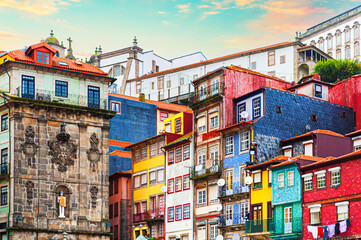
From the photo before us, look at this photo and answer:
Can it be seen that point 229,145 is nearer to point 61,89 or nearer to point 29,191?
point 61,89

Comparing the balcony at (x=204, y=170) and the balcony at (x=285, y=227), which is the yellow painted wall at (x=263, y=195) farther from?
the balcony at (x=204, y=170)

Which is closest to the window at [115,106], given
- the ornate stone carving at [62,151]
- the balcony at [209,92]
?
the ornate stone carving at [62,151]

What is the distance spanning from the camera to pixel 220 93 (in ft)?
265

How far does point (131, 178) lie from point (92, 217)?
10.1m

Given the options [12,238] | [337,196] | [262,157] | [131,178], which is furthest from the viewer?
[131,178]

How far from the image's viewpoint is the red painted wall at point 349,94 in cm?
8238

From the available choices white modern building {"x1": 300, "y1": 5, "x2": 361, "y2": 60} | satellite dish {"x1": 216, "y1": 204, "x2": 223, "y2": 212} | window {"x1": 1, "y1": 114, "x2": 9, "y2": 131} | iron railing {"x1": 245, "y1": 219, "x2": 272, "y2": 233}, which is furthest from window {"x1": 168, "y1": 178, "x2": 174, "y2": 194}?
white modern building {"x1": 300, "y1": 5, "x2": 361, "y2": 60}

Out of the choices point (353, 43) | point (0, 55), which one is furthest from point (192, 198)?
point (353, 43)

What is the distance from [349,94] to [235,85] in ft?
43.6

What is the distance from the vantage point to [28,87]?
85.4 metres

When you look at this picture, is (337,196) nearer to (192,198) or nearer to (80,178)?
(192,198)

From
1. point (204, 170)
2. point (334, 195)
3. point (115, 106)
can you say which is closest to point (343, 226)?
point (334, 195)

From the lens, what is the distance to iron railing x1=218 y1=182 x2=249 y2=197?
240ft

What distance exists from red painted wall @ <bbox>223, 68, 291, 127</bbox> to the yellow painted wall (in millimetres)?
11297
